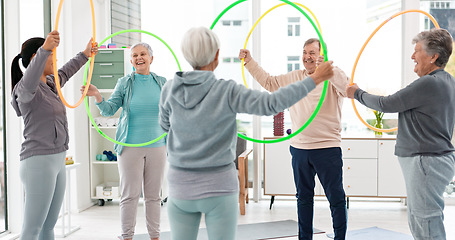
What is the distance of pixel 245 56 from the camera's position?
3352 mm

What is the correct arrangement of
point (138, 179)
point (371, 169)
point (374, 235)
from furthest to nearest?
point (371, 169) → point (374, 235) → point (138, 179)

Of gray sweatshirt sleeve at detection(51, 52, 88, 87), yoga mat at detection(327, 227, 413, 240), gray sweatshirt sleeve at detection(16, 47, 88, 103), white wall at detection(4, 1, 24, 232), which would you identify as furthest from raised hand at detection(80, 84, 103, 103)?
yoga mat at detection(327, 227, 413, 240)

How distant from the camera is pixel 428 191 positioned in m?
2.59

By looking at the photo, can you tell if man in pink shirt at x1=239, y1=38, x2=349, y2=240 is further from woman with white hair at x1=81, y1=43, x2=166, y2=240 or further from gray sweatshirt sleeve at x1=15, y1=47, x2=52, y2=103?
gray sweatshirt sleeve at x1=15, y1=47, x2=52, y2=103

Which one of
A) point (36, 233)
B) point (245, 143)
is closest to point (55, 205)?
point (36, 233)

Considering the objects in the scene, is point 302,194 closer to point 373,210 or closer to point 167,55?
point 373,210

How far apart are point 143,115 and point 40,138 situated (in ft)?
2.82

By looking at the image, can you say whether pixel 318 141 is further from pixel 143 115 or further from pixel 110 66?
pixel 110 66

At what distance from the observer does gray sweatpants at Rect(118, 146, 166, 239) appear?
3463 millimetres

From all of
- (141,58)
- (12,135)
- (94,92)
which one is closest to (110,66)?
(12,135)

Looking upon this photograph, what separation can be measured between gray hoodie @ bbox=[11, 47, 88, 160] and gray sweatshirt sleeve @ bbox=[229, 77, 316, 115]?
4.07ft

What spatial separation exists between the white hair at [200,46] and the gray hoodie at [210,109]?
0.07 m

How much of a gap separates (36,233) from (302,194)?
1.81 meters

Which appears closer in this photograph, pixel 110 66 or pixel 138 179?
pixel 138 179
